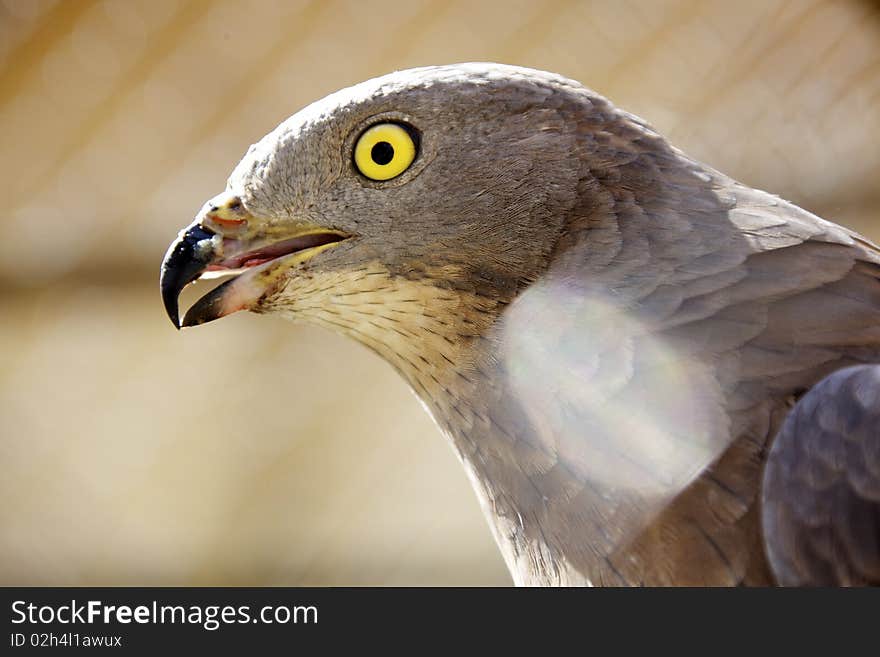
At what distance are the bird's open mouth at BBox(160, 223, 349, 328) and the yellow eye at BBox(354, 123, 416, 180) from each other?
0.36 feet

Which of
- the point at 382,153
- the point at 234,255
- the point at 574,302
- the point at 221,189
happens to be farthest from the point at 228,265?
the point at 221,189

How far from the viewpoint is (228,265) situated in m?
1.67

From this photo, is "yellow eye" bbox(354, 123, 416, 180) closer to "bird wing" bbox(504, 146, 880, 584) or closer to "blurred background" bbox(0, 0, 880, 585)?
"bird wing" bbox(504, 146, 880, 584)

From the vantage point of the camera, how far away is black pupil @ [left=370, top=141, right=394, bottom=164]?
161cm

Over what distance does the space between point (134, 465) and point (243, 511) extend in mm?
483

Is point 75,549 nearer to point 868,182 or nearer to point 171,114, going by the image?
point 171,114

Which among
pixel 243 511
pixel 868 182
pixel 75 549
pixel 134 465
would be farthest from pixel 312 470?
pixel 868 182

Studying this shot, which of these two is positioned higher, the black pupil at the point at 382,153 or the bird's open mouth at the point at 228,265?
the black pupil at the point at 382,153

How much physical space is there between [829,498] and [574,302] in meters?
0.43

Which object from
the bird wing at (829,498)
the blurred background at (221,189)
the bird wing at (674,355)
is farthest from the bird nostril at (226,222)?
the blurred background at (221,189)

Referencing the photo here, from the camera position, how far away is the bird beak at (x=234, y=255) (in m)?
1.63

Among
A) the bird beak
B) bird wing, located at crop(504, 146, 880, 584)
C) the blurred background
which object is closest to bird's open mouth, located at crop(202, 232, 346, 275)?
the bird beak

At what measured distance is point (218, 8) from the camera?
3.80 meters

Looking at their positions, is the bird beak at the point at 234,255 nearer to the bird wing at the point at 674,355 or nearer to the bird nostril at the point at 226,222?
the bird nostril at the point at 226,222
